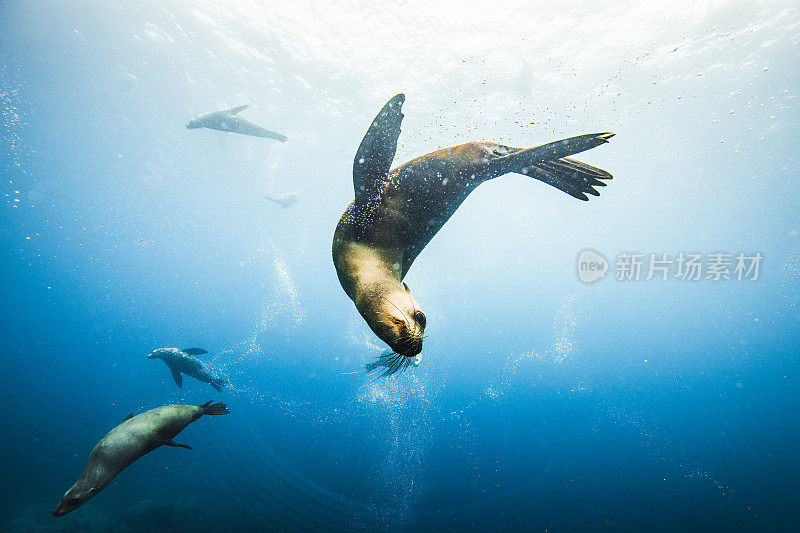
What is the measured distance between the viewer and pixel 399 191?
1.89 m

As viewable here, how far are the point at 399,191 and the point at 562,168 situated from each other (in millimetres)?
1337

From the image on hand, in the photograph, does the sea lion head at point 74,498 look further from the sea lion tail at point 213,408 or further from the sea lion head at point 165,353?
the sea lion head at point 165,353

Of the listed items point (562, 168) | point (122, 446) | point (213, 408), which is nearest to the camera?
point (562, 168)

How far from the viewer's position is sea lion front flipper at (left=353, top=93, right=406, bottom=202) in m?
1.79

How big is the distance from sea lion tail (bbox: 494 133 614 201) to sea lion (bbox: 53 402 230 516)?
4.82 m

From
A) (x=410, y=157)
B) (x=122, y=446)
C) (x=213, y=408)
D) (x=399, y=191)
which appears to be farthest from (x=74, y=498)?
(x=410, y=157)

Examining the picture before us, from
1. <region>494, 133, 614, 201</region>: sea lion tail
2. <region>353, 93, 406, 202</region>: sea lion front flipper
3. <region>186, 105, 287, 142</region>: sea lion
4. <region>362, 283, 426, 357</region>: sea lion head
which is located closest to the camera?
<region>362, 283, 426, 357</region>: sea lion head

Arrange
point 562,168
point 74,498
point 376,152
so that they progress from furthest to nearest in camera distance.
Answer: point 74,498
point 562,168
point 376,152

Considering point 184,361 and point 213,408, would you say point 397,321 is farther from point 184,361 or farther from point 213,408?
point 184,361

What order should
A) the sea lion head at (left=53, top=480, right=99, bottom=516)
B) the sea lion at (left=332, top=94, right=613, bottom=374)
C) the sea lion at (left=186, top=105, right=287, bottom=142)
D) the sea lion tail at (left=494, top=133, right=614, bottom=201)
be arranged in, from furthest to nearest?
1. the sea lion at (left=186, top=105, right=287, bottom=142)
2. the sea lion head at (left=53, top=480, right=99, bottom=516)
3. the sea lion tail at (left=494, top=133, right=614, bottom=201)
4. the sea lion at (left=332, top=94, right=613, bottom=374)

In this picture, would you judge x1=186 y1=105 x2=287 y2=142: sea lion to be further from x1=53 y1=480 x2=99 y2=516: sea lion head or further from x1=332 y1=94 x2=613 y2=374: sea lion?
x1=332 y1=94 x2=613 y2=374: sea lion

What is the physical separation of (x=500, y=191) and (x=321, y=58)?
25.3m

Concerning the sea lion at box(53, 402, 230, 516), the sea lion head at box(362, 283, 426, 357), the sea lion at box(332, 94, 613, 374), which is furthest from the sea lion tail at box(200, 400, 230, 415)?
the sea lion head at box(362, 283, 426, 357)

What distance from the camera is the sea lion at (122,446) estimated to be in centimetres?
325
